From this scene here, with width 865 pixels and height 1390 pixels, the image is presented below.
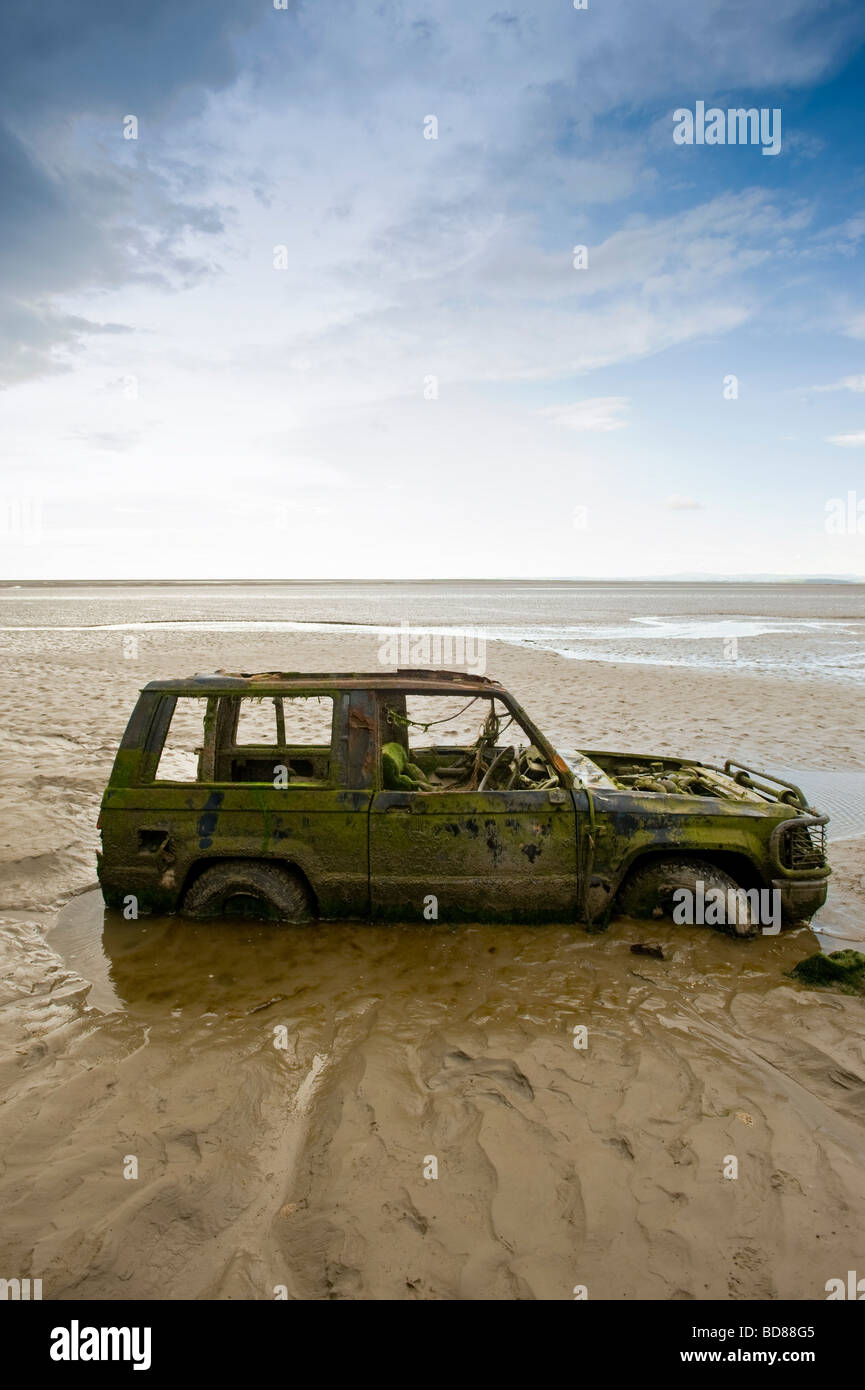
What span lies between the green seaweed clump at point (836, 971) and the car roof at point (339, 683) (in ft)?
9.11

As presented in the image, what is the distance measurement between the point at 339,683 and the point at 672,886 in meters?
2.85

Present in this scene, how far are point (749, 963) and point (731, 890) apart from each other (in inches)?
19.6

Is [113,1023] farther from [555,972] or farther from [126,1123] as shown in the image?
[555,972]

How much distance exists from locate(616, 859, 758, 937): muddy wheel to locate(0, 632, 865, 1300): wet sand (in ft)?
0.49

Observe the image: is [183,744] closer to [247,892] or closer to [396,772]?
[247,892]

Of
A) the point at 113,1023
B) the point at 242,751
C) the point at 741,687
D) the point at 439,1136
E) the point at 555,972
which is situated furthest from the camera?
the point at 741,687

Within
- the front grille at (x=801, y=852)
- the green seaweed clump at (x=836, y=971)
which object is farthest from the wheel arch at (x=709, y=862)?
the green seaweed clump at (x=836, y=971)

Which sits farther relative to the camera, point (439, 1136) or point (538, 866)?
point (538, 866)

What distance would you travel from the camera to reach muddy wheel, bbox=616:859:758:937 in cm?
512

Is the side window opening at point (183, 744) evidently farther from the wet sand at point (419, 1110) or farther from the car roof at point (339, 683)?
the wet sand at point (419, 1110)

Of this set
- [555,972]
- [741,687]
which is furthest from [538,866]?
[741,687]
